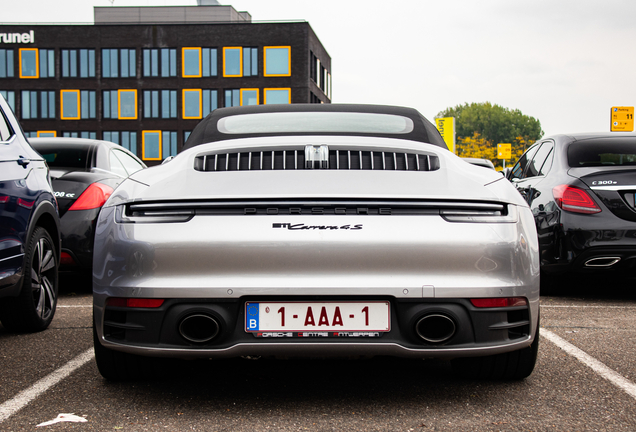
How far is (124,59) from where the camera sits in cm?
5388

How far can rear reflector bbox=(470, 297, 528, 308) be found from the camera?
2.62m

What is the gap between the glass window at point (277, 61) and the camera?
171 ft

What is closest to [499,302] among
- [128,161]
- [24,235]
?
[24,235]

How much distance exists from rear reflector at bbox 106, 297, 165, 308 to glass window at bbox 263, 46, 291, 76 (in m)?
50.8

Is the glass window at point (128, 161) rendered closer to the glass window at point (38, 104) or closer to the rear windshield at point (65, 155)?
the rear windshield at point (65, 155)

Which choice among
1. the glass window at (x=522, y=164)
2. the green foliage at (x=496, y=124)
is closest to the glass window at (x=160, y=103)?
the glass window at (x=522, y=164)

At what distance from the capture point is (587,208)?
5.69m

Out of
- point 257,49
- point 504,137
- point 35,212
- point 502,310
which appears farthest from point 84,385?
point 504,137

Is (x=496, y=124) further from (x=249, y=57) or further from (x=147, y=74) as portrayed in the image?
(x=147, y=74)

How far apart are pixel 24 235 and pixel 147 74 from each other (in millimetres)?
52729

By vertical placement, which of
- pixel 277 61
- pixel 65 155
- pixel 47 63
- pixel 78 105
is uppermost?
pixel 47 63

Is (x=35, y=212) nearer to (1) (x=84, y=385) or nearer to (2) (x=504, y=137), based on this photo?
(1) (x=84, y=385)

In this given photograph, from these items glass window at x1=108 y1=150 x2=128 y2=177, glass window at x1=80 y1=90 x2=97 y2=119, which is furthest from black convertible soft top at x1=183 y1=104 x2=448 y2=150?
glass window at x1=80 y1=90 x2=97 y2=119

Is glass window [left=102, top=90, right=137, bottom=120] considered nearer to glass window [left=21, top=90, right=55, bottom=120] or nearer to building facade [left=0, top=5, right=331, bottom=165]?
building facade [left=0, top=5, right=331, bottom=165]
